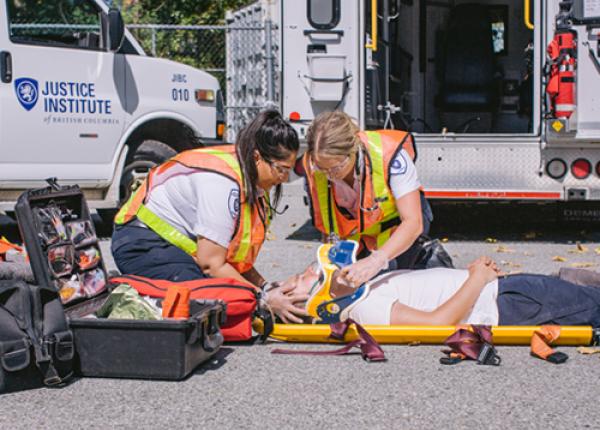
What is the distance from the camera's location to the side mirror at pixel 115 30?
8.36 meters

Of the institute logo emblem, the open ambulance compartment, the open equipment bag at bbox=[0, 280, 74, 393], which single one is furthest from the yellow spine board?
the open ambulance compartment

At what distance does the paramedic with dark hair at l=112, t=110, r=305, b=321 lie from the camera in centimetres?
452

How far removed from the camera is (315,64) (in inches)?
327

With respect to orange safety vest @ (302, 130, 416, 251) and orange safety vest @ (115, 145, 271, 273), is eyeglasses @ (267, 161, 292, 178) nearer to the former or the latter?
orange safety vest @ (115, 145, 271, 273)

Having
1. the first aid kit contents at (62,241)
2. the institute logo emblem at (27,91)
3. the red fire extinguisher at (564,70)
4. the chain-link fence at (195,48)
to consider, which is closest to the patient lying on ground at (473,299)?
the first aid kit contents at (62,241)

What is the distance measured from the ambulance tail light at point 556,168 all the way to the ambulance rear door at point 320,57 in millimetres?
1571

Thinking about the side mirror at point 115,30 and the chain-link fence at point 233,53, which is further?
the chain-link fence at point 233,53

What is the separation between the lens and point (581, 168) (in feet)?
26.2

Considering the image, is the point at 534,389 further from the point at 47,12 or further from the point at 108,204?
the point at 47,12

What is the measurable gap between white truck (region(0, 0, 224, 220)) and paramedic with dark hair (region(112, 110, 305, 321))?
3377mm

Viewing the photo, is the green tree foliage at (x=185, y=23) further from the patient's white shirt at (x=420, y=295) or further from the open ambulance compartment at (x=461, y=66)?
the patient's white shirt at (x=420, y=295)

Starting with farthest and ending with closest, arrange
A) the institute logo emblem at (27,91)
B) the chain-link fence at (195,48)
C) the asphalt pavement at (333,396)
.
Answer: the chain-link fence at (195,48) → the institute logo emblem at (27,91) → the asphalt pavement at (333,396)

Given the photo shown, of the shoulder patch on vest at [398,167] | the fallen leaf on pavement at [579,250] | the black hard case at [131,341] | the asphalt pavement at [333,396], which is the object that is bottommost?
the fallen leaf on pavement at [579,250]

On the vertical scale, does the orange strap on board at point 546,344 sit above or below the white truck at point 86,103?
below
